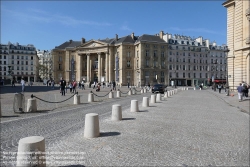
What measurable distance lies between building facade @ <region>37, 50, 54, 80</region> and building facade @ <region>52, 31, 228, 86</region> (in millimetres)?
41667

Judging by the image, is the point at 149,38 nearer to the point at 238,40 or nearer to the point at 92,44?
the point at 92,44

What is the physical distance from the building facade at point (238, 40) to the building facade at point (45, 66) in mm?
112192

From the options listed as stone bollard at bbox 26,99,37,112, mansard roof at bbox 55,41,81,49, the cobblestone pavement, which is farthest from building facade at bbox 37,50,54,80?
the cobblestone pavement

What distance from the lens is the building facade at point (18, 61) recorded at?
10131cm

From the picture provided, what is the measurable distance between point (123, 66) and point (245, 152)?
6992cm

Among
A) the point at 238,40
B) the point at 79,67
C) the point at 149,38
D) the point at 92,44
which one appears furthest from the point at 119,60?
the point at 238,40

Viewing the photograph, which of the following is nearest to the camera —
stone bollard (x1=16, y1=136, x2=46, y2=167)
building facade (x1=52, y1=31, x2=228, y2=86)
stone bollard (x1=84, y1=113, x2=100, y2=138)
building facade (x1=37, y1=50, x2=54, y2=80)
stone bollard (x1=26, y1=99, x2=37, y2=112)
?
stone bollard (x1=16, y1=136, x2=46, y2=167)

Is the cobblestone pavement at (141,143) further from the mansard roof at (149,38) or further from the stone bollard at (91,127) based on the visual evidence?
the mansard roof at (149,38)

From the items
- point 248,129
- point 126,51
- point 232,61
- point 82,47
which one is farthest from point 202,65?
point 248,129

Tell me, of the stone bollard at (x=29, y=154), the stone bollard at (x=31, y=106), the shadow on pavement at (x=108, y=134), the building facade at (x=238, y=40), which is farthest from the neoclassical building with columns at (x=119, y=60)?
the stone bollard at (x=29, y=154)

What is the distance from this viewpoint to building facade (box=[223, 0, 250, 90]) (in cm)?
2797

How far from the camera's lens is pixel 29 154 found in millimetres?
3795

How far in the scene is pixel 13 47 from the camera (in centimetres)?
10488

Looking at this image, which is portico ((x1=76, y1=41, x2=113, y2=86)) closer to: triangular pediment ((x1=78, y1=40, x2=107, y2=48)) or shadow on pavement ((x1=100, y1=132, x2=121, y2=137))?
triangular pediment ((x1=78, y1=40, x2=107, y2=48))
